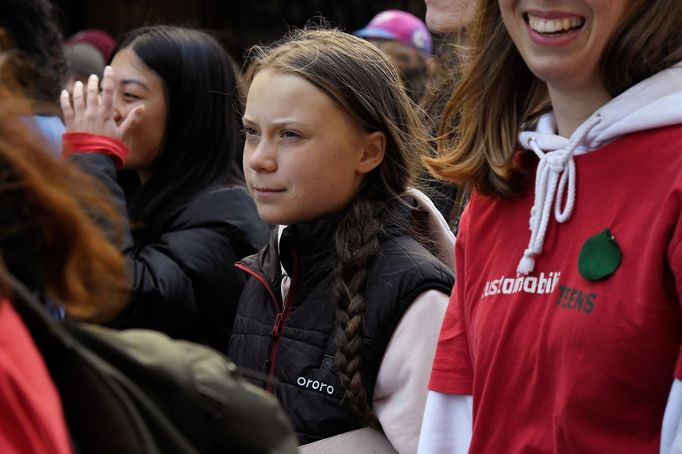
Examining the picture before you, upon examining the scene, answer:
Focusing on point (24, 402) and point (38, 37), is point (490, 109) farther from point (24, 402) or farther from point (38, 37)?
point (38, 37)

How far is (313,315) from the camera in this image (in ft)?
9.43

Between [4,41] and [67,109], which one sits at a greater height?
[4,41]

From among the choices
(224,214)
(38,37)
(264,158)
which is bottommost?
(224,214)

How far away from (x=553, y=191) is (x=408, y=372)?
2.29 ft

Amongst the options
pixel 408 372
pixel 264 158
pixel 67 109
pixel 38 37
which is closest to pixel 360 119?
pixel 264 158

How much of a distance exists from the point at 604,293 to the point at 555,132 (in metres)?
0.45

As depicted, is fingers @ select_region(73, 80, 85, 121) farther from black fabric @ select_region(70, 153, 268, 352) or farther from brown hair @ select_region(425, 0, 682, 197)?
brown hair @ select_region(425, 0, 682, 197)

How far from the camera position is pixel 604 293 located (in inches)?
80.2

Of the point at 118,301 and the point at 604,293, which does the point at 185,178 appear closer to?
the point at 604,293

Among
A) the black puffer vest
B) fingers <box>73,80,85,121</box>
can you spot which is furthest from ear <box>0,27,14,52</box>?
the black puffer vest

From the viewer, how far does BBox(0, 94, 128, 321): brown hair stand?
4.41 ft

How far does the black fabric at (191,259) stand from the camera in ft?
11.1

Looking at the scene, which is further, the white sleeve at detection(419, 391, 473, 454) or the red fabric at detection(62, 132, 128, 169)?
the red fabric at detection(62, 132, 128, 169)

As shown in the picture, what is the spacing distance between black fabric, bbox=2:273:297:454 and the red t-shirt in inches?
27.5
